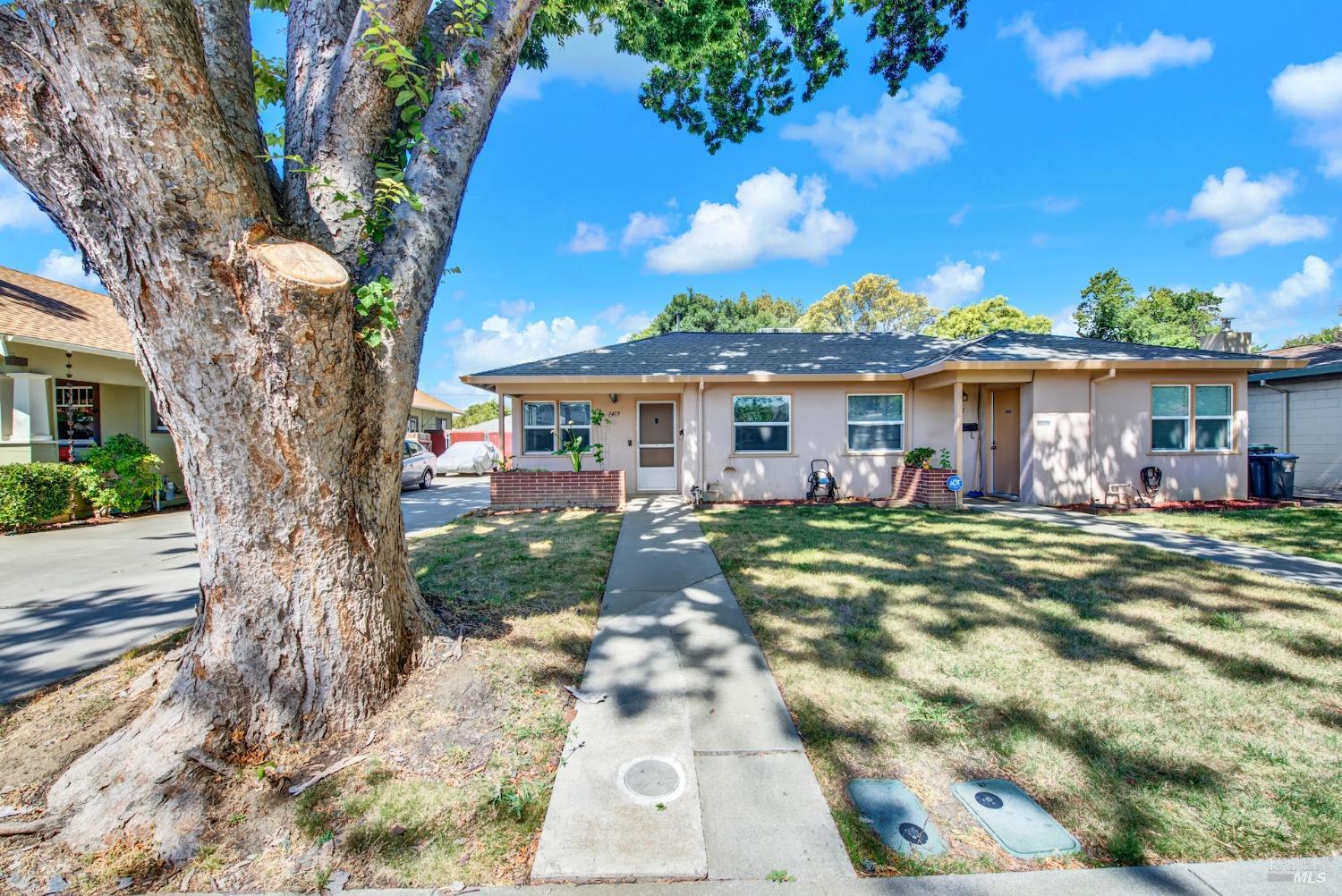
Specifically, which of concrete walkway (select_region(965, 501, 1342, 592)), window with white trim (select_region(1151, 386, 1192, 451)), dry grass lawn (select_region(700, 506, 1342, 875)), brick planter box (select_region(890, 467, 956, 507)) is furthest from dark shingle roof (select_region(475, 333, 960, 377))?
dry grass lawn (select_region(700, 506, 1342, 875))

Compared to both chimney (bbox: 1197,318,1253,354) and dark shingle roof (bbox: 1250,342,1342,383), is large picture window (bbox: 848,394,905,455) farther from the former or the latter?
chimney (bbox: 1197,318,1253,354)

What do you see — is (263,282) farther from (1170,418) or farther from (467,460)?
(467,460)

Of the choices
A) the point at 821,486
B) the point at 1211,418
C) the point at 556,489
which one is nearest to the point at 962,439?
the point at 821,486

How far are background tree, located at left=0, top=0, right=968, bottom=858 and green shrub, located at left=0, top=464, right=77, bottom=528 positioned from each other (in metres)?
9.83

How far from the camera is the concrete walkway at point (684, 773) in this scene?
199 centimetres

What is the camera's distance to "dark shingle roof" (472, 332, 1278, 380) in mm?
10422

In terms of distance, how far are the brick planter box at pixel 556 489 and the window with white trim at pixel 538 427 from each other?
1007 mm

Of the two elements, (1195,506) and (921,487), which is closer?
(1195,506)

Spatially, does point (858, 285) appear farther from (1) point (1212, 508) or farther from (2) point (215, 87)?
(2) point (215, 87)

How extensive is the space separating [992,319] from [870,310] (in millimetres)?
12592

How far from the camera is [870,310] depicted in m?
44.5

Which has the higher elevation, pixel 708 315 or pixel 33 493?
pixel 708 315

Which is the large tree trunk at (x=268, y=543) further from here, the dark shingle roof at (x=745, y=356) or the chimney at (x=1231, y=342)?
the chimney at (x=1231, y=342)

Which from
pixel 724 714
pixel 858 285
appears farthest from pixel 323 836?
pixel 858 285
